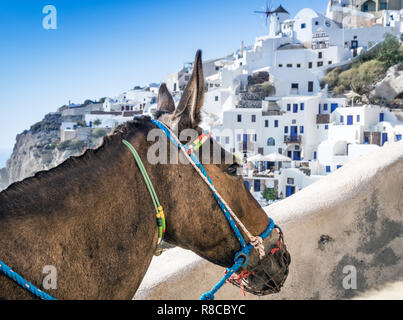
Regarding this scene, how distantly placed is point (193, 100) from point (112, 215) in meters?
0.57

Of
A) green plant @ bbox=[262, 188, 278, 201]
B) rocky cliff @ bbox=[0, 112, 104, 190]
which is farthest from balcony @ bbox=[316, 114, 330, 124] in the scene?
rocky cliff @ bbox=[0, 112, 104, 190]

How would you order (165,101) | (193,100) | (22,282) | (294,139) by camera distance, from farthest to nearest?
(294,139) → (165,101) → (193,100) → (22,282)

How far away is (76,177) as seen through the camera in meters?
1.60

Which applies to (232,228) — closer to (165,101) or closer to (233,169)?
(233,169)

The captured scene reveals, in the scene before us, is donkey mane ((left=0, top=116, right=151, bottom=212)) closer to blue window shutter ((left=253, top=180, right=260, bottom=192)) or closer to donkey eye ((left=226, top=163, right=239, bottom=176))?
donkey eye ((left=226, top=163, right=239, bottom=176))

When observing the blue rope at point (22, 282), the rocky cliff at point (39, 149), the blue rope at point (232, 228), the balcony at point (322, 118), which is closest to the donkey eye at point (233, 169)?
the blue rope at point (232, 228)

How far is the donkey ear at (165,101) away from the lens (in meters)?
2.12

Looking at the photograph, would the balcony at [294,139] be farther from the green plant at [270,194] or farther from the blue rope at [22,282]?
the blue rope at [22,282]

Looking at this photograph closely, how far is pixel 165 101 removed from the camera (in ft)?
7.07

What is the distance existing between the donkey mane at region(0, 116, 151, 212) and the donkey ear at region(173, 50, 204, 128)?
15 centimetres

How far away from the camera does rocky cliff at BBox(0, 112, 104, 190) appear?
215 ft

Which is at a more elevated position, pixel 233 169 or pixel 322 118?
pixel 322 118

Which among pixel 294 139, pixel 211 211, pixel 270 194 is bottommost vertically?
pixel 270 194

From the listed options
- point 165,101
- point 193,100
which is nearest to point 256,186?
point 165,101
